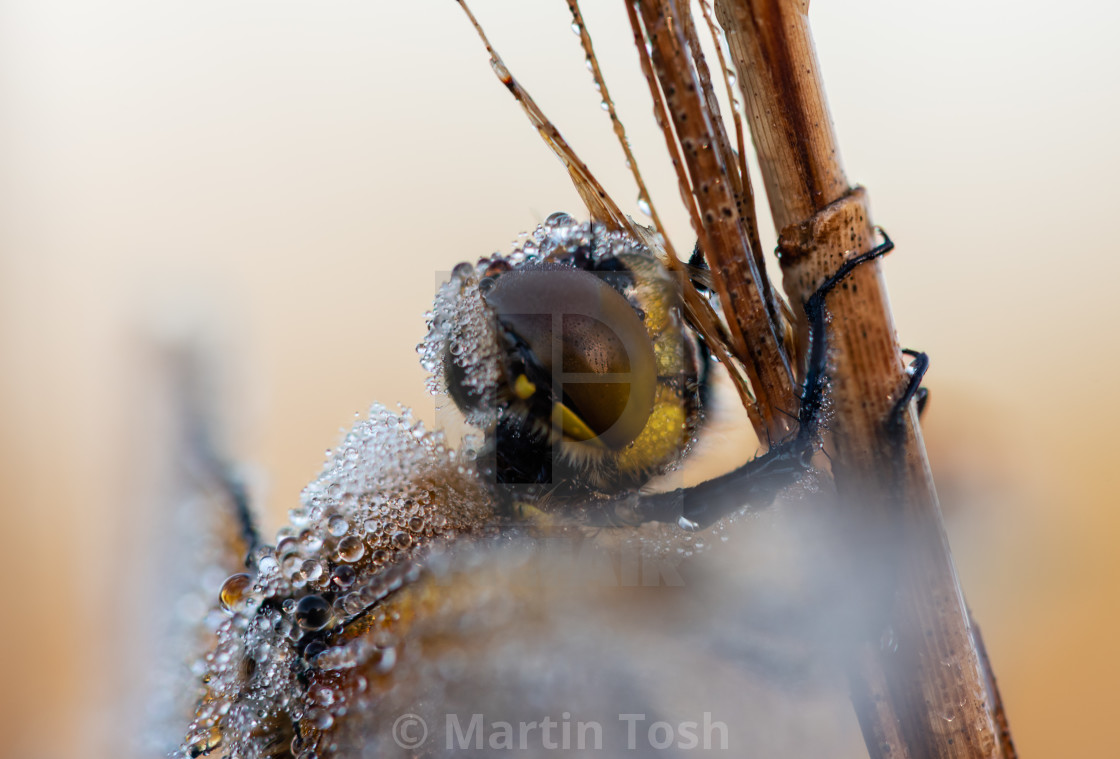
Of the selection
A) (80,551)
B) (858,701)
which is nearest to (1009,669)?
(858,701)

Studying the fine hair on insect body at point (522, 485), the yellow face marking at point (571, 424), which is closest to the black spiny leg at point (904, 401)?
the fine hair on insect body at point (522, 485)

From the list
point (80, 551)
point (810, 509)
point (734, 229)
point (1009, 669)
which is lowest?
point (1009, 669)

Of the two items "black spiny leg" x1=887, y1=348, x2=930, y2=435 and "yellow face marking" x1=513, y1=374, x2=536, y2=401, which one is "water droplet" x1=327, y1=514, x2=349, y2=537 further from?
"black spiny leg" x1=887, y1=348, x2=930, y2=435

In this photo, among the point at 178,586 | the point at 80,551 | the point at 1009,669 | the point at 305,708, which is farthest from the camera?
the point at 80,551

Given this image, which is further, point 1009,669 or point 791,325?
point 1009,669

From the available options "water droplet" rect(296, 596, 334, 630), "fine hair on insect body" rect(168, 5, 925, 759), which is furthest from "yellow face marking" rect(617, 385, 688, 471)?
"water droplet" rect(296, 596, 334, 630)

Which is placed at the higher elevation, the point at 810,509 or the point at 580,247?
the point at 580,247

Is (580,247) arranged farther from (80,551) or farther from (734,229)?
(80,551)
